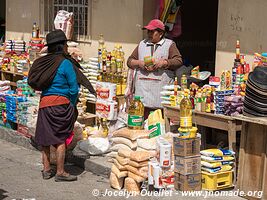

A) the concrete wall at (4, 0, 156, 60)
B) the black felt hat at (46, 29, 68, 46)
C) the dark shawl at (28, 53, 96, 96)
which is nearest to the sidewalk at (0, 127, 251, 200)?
the dark shawl at (28, 53, 96, 96)

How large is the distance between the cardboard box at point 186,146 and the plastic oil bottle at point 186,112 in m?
0.16

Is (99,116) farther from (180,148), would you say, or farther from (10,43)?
(10,43)

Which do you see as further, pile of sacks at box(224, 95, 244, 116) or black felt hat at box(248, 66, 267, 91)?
pile of sacks at box(224, 95, 244, 116)

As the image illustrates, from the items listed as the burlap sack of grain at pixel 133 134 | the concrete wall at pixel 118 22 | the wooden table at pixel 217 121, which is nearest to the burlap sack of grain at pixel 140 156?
the burlap sack of grain at pixel 133 134

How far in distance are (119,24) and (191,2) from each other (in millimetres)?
1657

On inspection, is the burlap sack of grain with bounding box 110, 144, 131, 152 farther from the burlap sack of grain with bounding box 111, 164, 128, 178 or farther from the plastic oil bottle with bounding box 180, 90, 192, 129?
the plastic oil bottle with bounding box 180, 90, 192, 129

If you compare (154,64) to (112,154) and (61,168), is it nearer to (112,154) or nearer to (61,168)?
(112,154)

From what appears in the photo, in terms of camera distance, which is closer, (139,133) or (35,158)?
(139,133)

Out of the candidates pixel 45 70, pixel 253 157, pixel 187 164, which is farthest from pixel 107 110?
pixel 253 157

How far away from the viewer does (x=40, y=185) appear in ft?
24.2

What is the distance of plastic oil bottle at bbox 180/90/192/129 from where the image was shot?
657 cm

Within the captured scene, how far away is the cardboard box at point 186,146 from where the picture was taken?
6480mm

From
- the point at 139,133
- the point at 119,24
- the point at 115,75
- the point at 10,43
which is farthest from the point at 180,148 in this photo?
the point at 10,43

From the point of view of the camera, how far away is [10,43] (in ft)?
40.2
